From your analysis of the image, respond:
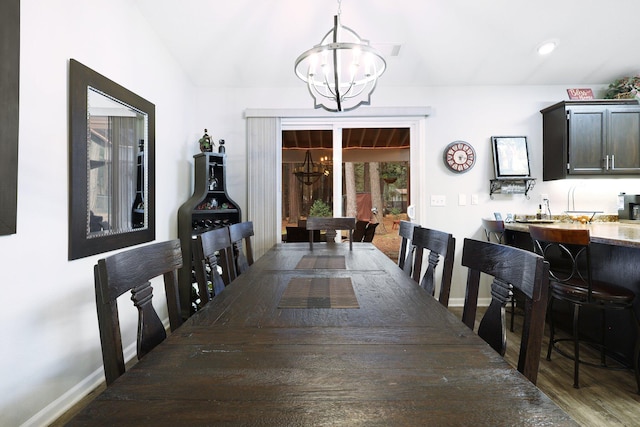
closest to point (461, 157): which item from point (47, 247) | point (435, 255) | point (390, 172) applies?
point (390, 172)

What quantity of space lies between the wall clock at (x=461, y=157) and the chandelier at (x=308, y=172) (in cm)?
153

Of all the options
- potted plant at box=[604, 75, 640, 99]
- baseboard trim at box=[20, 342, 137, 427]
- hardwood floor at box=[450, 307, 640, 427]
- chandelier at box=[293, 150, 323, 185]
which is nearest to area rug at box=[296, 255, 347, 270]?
baseboard trim at box=[20, 342, 137, 427]

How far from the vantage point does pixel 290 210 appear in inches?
157

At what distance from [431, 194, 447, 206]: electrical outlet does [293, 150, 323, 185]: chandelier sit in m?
1.37

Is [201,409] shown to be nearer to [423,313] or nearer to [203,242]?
[423,313]

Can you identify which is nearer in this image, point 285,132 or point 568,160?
point 568,160

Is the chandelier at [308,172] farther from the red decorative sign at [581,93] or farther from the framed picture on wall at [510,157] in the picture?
the red decorative sign at [581,93]

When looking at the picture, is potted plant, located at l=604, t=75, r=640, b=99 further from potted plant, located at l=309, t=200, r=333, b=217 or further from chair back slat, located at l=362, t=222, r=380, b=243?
potted plant, located at l=309, t=200, r=333, b=217

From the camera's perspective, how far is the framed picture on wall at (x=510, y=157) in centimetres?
363

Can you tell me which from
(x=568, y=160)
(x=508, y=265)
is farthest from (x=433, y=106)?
(x=508, y=265)

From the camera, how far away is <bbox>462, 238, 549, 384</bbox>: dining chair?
878 millimetres

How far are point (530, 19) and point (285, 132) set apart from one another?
2.64 metres

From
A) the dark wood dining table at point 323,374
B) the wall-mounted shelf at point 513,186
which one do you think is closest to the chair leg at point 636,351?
the dark wood dining table at point 323,374

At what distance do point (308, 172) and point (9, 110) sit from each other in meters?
2.90
